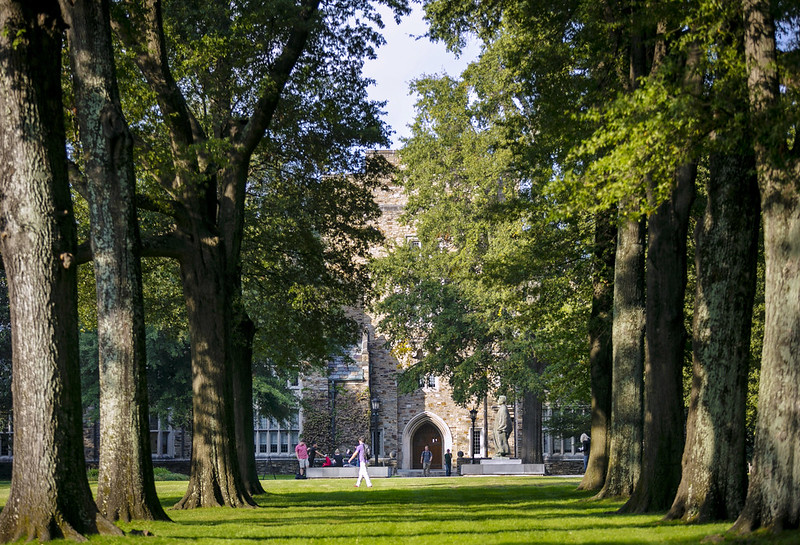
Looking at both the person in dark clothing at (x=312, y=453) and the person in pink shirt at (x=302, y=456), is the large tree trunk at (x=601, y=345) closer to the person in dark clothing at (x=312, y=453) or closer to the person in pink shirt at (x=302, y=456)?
the person in pink shirt at (x=302, y=456)

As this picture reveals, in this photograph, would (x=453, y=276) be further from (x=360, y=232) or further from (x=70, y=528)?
(x=70, y=528)

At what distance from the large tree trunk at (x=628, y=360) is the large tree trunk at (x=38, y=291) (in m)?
10.5

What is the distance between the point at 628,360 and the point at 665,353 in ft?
10.4

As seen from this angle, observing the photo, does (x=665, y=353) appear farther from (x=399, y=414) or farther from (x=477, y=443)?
(x=399, y=414)

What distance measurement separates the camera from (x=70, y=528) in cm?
1034

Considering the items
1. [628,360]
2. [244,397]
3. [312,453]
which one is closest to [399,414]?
[312,453]

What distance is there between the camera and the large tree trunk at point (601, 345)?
74.0ft

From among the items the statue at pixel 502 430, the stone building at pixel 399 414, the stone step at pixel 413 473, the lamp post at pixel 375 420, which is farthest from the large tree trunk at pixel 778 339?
the stone building at pixel 399 414

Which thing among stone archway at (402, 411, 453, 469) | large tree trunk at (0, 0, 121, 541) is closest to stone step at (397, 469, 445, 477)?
stone archway at (402, 411, 453, 469)

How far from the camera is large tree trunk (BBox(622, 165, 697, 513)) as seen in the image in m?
15.2

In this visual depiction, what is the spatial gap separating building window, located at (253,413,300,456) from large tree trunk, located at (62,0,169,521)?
3864cm

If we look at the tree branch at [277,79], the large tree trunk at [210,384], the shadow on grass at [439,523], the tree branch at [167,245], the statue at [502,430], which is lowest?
the statue at [502,430]

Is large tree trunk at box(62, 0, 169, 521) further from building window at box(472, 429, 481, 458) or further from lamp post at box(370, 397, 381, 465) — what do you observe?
building window at box(472, 429, 481, 458)

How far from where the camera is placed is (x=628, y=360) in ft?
61.3
